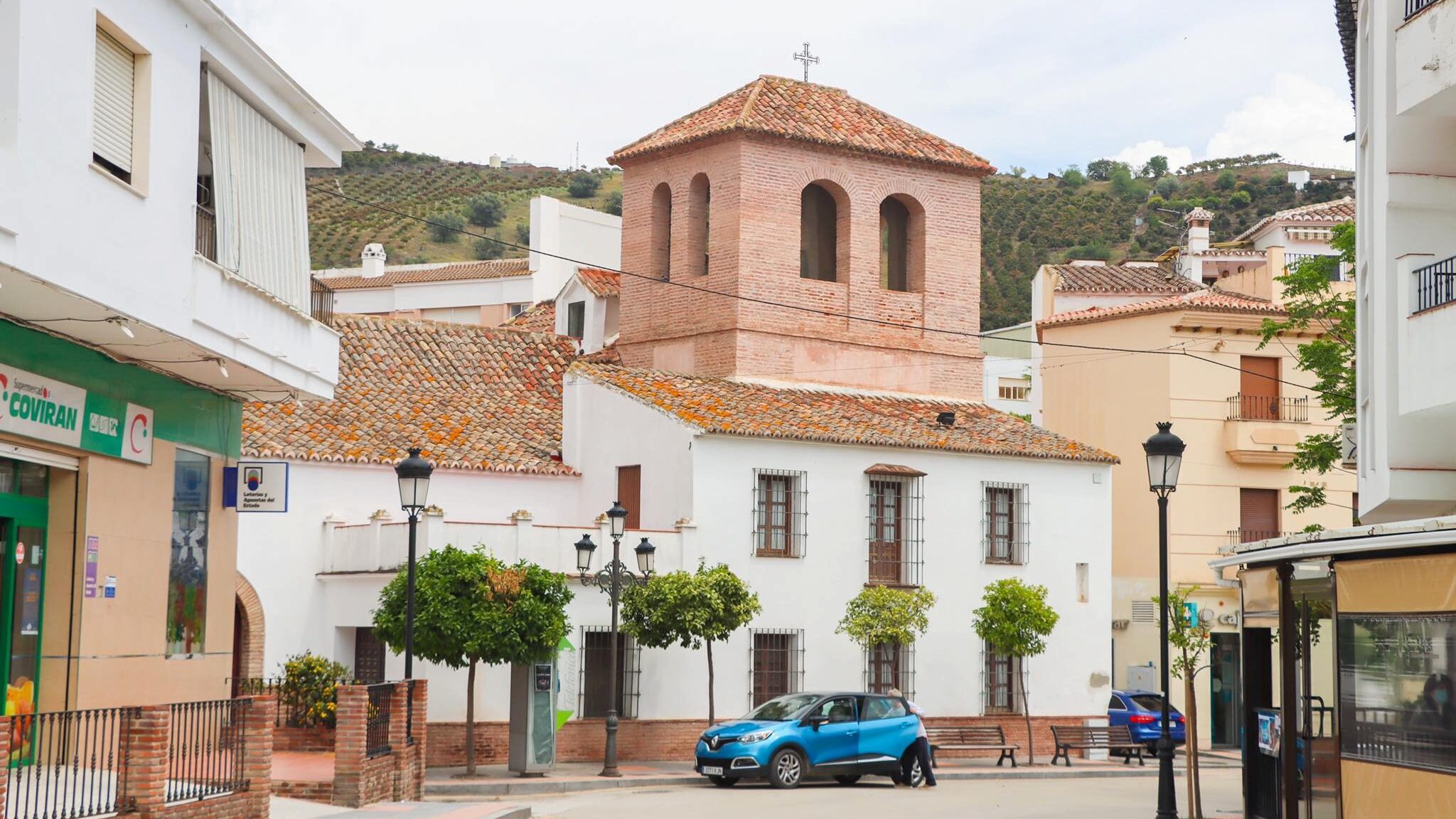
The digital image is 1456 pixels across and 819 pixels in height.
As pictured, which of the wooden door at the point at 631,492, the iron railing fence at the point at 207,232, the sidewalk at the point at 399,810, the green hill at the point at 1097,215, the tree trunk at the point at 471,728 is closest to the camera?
the iron railing fence at the point at 207,232

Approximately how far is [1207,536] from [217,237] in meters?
27.1

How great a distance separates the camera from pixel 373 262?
221 ft

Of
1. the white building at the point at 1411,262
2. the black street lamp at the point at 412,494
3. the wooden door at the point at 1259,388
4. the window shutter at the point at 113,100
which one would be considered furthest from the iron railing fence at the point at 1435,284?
the wooden door at the point at 1259,388

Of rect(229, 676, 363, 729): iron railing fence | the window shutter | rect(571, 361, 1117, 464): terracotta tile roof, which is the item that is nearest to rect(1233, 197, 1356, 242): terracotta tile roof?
rect(571, 361, 1117, 464): terracotta tile roof

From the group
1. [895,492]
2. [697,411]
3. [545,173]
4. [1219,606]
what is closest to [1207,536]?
[1219,606]

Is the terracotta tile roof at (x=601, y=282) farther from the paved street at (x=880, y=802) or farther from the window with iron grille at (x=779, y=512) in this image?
the paved street at (x=880, y=802)

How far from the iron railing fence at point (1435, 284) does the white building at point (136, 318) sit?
11.6m

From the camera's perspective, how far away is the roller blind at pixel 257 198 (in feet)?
55.7

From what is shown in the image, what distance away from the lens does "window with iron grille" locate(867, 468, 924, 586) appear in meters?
32.2

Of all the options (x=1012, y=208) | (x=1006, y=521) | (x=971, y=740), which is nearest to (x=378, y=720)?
(x=971, y=740)

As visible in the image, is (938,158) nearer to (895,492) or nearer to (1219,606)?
(895,492)

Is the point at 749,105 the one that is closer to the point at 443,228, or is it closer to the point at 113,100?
the point at 113,100

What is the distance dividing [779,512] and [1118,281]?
18.1 metres

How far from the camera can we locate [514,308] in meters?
61.2
